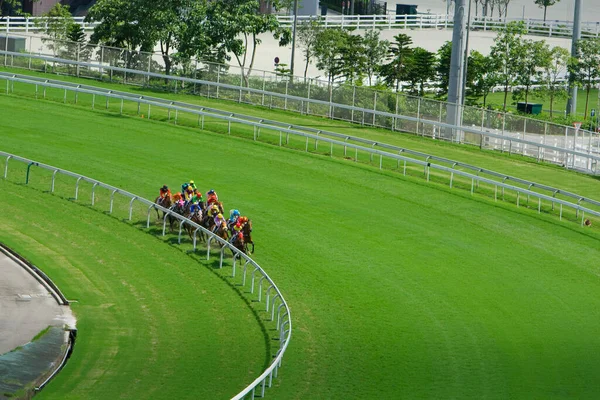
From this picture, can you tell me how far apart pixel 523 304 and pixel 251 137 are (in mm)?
16993

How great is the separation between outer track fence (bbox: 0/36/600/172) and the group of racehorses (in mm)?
18004

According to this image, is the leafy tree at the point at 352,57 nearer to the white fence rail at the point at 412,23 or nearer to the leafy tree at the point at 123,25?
the white fence rail at the point at 412,23

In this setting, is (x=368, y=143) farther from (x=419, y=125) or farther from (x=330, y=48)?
(x=330, y=48)

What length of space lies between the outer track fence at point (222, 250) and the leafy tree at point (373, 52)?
36889 millimetres

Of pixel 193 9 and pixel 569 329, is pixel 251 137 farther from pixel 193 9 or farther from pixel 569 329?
pixel 569 329

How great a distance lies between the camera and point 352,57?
65.2 m

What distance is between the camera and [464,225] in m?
29.9

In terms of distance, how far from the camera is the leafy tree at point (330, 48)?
6406 centimetres

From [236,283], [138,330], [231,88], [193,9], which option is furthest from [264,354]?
[193,9]

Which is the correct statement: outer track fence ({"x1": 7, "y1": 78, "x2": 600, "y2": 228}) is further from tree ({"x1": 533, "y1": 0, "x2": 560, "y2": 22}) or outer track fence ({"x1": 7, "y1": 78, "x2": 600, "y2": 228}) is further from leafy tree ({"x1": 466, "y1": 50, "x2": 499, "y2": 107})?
tree ({"x1": 533, "y1": 0, "x2": 560, "y2": 22})

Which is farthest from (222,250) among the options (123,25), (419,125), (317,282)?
(123,25)

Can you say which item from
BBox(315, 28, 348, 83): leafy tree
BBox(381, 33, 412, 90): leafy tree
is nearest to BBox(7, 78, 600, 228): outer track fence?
BBox(315, 28, 348, 83): leafy tree

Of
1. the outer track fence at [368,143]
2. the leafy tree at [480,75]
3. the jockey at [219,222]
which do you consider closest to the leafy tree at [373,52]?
the leafy tree at [480,75]

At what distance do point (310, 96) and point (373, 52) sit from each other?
19591mm
